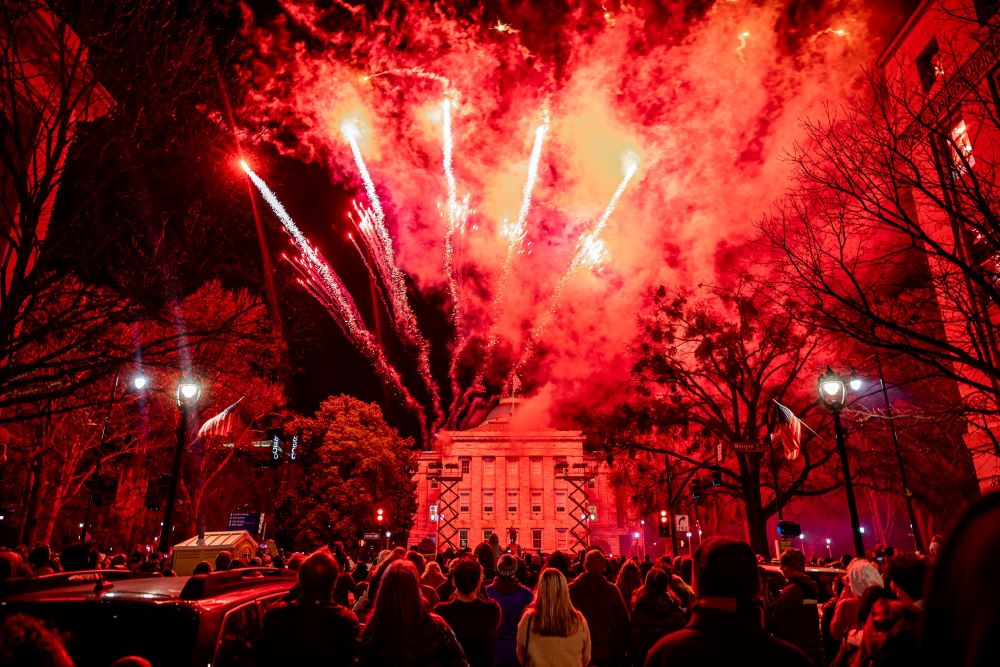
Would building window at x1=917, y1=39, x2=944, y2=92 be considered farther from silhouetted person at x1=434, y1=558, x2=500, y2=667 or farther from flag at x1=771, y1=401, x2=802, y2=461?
silhouetted person at x1=434, y1=558, x2=500, y2=667

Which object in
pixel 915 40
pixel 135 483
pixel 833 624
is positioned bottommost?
pixel 833 624

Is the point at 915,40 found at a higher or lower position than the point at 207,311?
higher

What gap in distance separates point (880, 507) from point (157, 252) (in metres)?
45.2

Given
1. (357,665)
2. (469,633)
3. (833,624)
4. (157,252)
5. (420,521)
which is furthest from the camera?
(420,521)

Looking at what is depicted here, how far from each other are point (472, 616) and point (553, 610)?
0.70m

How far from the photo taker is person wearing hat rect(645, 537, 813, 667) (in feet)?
8.81

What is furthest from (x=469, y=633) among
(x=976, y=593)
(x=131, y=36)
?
(x=131, y=36)

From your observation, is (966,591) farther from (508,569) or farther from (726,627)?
(508,569)

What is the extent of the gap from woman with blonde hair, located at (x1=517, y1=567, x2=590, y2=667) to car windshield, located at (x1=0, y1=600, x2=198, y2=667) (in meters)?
2.66

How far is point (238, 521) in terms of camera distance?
24.3m

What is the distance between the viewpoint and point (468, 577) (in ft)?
17.7

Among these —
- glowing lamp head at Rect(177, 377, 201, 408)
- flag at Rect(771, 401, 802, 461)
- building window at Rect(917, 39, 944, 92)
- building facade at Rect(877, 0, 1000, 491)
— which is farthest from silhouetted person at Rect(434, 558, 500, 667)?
building window at Rect(917, 39, 944, 92)

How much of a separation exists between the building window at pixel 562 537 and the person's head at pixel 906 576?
246 ft

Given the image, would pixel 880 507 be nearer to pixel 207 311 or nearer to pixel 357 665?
pixel 207 311
